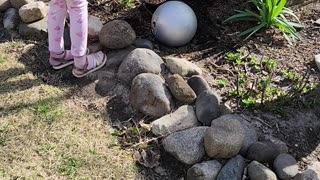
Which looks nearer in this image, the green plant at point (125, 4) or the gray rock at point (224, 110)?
the gray rock at point (224, 110)

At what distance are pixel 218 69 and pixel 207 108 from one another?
0.52 m

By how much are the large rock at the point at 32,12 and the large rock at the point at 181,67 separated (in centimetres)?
106

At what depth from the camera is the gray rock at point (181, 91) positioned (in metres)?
3.02

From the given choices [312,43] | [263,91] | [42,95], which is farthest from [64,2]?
[312,43]

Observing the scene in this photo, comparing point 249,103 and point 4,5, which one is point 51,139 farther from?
point 4,5

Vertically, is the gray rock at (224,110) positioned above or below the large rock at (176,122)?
above

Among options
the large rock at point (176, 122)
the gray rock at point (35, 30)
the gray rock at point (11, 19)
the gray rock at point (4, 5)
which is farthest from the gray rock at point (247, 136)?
the gray rock at point (4, 5)

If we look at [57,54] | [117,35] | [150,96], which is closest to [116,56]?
[117,35]

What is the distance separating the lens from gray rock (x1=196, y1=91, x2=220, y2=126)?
115 inches

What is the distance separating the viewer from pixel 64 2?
3086 millimetres

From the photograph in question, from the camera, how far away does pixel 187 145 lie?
272cm

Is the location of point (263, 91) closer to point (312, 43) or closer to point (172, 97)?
point (172, 97)

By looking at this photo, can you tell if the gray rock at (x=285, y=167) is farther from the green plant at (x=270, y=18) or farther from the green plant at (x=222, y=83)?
the green plant at (x=270, y=18)

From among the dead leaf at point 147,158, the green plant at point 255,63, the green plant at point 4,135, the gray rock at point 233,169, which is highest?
the green plant at point 255,63
